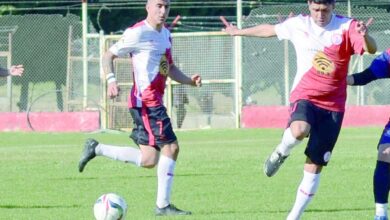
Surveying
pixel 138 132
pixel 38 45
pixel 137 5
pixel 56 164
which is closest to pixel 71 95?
pixel 38 45

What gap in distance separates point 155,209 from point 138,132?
0.80m

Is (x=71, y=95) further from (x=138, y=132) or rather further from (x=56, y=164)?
(x=138, y=132)

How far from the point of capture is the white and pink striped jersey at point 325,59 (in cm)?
1007

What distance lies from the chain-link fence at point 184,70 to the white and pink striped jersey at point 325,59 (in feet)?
58.9

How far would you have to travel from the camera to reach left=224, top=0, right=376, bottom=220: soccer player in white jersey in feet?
32.7

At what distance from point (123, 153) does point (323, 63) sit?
273cm

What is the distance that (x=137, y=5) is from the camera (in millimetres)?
34875

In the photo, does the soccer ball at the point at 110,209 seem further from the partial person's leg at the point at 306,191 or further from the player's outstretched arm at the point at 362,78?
the player's outstretched arm at the point at 362,78

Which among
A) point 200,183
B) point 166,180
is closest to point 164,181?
point 166,180

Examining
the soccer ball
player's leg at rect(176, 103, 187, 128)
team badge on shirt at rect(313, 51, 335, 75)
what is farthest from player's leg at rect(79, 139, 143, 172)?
player's leg at rect(176, 103, 187, 128)

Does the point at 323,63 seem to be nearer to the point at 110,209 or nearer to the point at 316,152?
the point at 316,152

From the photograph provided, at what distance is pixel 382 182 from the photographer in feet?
33.7

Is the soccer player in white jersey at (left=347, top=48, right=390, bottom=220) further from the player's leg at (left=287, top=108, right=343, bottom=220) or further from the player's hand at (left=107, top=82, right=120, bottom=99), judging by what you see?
the player's hand at (left=107, top=82, right=120, bottom=99)

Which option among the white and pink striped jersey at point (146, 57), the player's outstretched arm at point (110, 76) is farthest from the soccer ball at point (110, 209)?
the white and pink striped jersey at point (146, 57)
